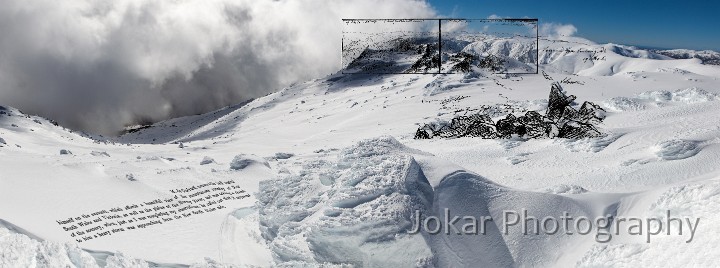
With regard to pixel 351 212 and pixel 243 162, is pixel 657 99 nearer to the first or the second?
pixel 243 162

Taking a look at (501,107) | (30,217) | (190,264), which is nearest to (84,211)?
(30,217)

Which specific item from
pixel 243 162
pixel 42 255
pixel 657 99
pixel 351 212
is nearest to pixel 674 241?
pixel 351 212

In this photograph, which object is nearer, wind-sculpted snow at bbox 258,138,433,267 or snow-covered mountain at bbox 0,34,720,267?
snow-covered mountain at bbox 0,34,720,267

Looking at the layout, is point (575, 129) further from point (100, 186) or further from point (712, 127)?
point (100, 186)

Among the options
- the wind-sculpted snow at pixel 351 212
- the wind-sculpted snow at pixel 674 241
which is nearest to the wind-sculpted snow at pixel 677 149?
the wind-sculpted snow at pixel 674 241

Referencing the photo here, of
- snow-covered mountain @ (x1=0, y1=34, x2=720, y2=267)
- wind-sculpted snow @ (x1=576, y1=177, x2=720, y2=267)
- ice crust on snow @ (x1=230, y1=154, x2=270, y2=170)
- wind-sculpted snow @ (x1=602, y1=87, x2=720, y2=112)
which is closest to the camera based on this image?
wind-sculpted snow @ (x1=576, y1=177, x2=720, y2=267)

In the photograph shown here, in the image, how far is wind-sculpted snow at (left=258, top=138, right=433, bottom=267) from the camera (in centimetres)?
603

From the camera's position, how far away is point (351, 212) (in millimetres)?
6375

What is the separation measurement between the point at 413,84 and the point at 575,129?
69.6 feet

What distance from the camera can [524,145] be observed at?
1120cm

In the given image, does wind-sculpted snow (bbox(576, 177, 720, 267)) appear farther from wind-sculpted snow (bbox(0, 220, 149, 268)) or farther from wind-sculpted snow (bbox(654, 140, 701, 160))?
wind-sculpted snow (bbox(0, 220, 149, 268))

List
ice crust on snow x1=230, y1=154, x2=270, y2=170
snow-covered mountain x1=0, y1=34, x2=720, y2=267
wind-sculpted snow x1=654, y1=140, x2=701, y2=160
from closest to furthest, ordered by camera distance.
Result: 1. snow-covered mountain x1=0, y1=34, x2=720, y2=267
2. wind-sculpted snow x1=654, y1=140, x2=701, y2=160
3. ice crust on snow x1=230, y1=154, x2=270, y2=170

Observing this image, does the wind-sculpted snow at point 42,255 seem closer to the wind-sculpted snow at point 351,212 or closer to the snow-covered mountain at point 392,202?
the snow-covered mountain at point 392,202

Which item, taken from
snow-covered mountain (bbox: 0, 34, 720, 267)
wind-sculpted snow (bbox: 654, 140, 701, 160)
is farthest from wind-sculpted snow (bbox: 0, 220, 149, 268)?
wind-sculpted snow (bbox: 654, 140, 701, 160)
